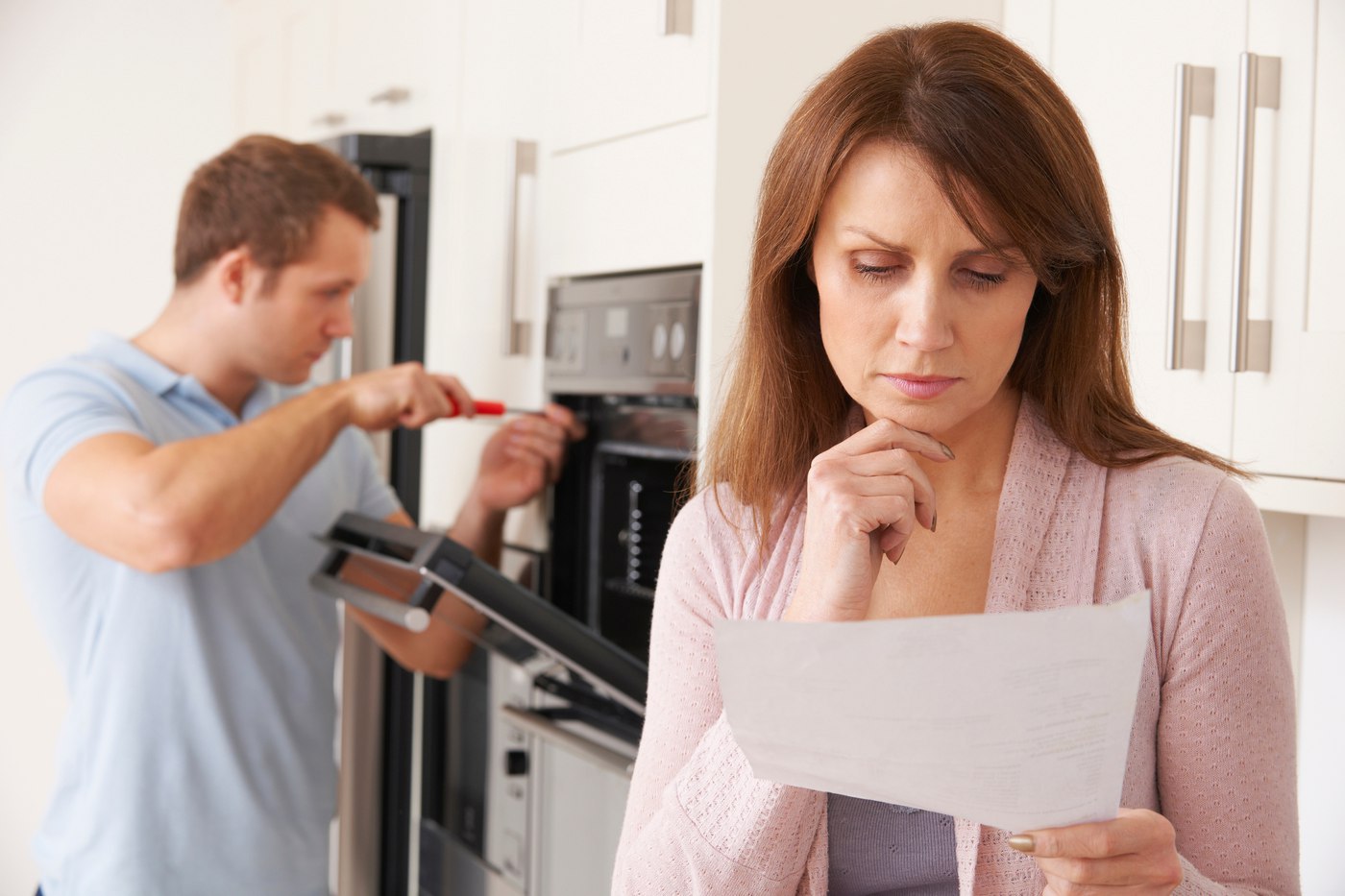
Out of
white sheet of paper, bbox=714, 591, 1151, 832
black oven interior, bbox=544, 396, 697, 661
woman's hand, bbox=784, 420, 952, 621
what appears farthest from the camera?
black oven interior, bbox=544, 396, 697, 661

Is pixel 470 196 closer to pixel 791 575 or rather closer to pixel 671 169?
pixel 671 169

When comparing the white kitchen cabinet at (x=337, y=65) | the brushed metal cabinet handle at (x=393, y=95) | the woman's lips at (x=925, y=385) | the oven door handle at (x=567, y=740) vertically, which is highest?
the white kitchen cabinet at (x=337, y=65)

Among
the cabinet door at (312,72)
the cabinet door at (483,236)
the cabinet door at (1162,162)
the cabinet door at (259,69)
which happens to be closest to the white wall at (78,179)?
the cabinet door at (259,69)

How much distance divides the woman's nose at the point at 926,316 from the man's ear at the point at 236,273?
3.63 ft

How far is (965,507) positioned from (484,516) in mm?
964

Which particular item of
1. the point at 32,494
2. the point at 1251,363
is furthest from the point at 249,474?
the point at 1251,363

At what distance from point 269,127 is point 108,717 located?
4.53ft

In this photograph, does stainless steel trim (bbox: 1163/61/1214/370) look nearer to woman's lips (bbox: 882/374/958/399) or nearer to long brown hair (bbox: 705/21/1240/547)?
long brown hair (bbox: 705/21/1240/547)

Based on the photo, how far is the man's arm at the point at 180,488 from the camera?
4.68ft

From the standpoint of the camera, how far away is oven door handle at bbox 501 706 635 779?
144 cm

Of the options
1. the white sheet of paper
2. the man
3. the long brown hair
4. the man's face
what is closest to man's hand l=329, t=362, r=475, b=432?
the man

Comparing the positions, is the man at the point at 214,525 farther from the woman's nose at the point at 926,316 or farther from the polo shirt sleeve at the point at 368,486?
the woman's nose at the point at 926,316

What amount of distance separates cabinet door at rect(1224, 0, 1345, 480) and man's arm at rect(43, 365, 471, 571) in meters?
1.04

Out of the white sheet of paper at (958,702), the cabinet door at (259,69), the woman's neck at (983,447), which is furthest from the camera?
the cabinet door at (259,69)
